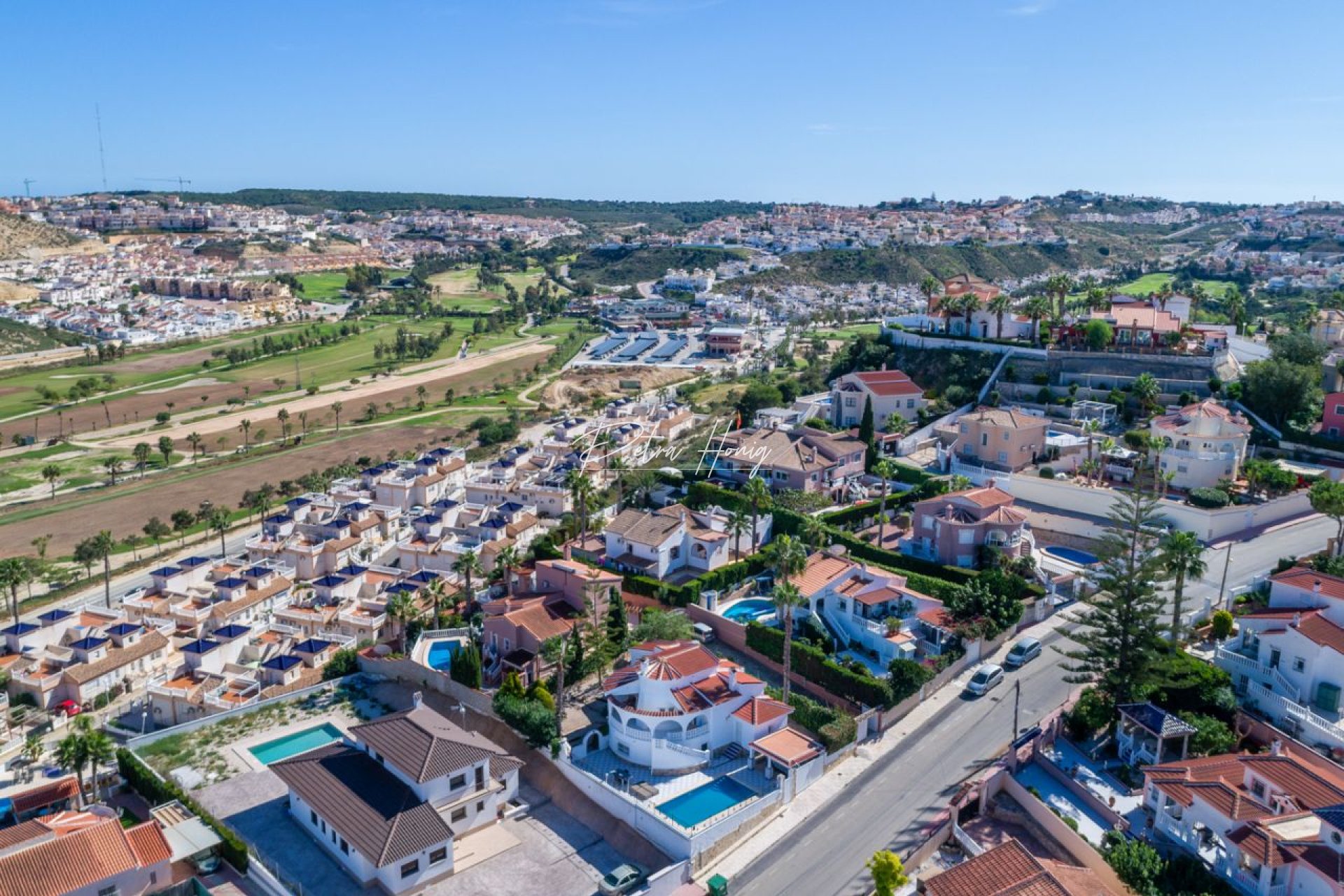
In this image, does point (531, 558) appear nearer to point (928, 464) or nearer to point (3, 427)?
point (928, 464)

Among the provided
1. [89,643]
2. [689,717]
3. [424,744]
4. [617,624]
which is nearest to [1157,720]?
[689,717]

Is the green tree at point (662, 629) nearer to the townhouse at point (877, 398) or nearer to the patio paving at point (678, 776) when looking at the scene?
the patio paving at point (678, 776)

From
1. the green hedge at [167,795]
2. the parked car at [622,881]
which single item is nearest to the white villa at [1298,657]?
the parked car at [622,881]

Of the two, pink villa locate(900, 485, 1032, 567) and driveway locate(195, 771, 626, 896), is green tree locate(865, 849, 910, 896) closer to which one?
driveway locate(195, 771, 626, 896)

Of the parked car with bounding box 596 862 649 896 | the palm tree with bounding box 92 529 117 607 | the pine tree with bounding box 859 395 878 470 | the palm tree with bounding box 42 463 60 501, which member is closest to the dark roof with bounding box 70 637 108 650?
the palm tree with bounding box 92 529 117 607

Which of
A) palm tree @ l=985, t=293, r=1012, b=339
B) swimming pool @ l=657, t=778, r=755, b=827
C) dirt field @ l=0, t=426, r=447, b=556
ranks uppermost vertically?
palm tree @ l=985, t=293, r=1012, b=339

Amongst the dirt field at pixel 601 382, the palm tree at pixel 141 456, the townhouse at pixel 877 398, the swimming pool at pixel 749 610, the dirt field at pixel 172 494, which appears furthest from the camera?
the dirt field at pixel 601 382
